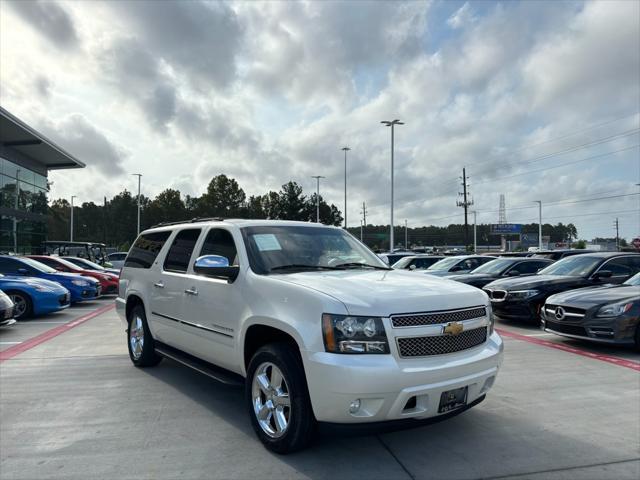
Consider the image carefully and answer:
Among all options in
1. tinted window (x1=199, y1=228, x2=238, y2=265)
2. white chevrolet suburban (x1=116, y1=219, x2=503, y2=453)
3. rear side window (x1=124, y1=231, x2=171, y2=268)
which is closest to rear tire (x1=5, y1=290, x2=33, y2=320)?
rear side window (x1=124, y1=231, x2=171, y2=268)

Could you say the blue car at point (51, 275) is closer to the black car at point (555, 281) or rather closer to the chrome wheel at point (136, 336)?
the chrome wheel at point (136, 336)

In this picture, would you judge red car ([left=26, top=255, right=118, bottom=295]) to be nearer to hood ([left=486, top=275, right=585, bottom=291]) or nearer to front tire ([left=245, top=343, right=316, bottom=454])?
hood ([left=486, top=275, right=585, bottom=291])

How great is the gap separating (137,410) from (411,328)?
9.81 feet

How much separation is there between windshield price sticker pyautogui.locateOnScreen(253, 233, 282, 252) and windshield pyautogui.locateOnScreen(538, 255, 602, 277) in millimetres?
8637

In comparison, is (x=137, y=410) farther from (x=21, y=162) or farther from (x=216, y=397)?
(x=21, y=162)

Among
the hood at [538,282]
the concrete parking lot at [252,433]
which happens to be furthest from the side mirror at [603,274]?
the concrete parking lot at [252,433]

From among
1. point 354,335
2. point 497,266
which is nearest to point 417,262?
point 497,266

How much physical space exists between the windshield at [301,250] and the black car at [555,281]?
6.18 m

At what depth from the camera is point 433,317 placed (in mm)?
3441

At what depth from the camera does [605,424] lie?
435 cm

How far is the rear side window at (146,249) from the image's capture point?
6070 millimetres

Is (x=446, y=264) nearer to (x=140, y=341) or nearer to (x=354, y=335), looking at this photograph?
(x=140, y=341)

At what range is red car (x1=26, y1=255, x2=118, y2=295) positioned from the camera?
643 inches

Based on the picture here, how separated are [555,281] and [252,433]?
8.53 metres
